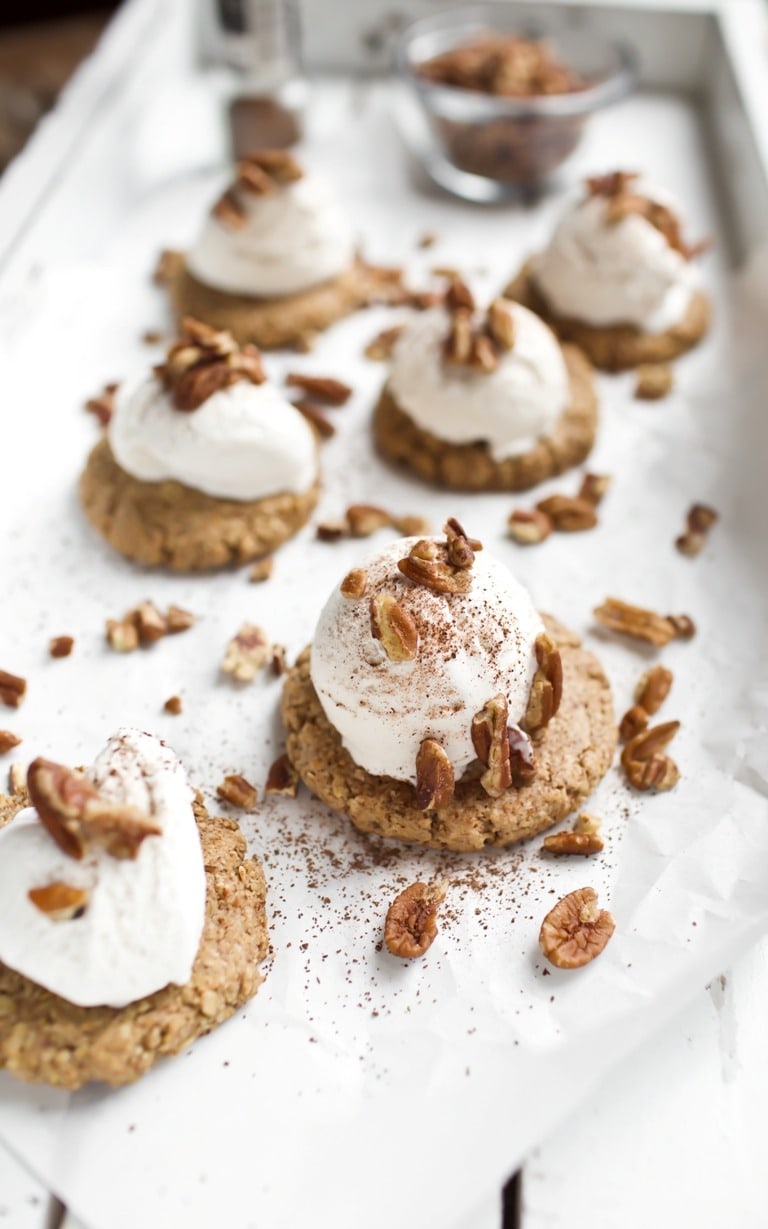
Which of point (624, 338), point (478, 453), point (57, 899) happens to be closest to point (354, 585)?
point (57, 899)

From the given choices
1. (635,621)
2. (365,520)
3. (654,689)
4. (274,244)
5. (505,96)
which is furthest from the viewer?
(505,96)

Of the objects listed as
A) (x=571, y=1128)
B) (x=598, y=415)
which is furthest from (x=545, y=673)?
(x=598, y=415)

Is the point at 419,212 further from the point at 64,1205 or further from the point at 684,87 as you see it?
the point at 64,1205

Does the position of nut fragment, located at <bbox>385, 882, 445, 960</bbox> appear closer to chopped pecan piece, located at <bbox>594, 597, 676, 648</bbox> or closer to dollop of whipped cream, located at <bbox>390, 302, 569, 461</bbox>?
chopped pecan piece, located at <bbox>594, 597, 676, 648</bbox>

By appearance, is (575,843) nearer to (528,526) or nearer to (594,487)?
(528,526)

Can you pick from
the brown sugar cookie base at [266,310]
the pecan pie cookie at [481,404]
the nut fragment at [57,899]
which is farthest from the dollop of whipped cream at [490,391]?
the nut fragment at [57,899]
